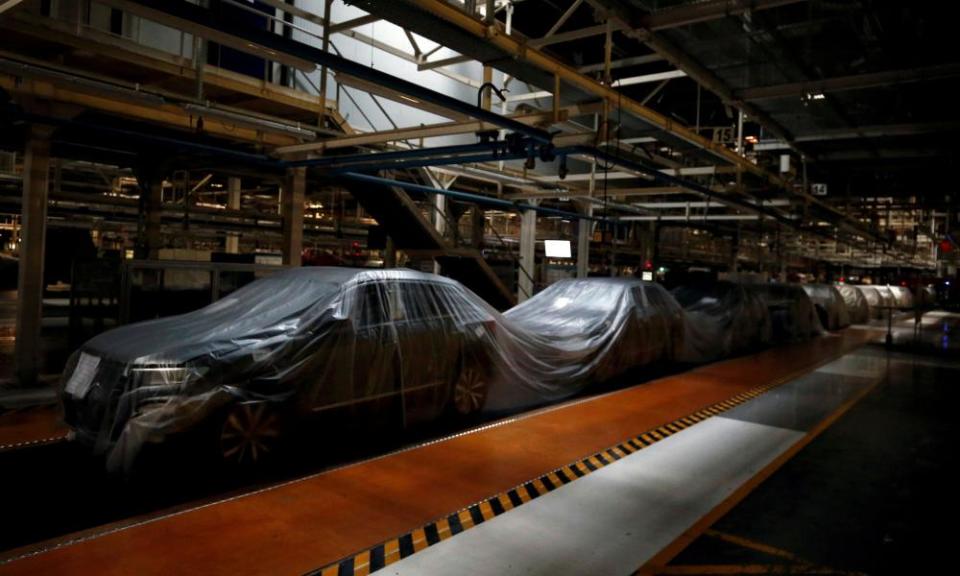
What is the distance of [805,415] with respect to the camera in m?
6.71

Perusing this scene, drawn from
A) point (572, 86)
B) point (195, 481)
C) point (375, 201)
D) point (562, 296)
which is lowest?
point (195, 481)

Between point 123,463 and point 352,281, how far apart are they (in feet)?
7.15

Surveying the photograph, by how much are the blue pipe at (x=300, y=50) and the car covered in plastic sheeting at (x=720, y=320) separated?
5997 millimetres

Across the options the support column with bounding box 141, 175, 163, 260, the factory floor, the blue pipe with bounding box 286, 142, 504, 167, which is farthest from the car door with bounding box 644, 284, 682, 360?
the support column with bounding box 141, 175, 163, 260

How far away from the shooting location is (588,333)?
308 inches

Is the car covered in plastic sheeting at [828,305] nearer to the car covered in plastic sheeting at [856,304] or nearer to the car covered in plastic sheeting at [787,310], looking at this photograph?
the car covered in plastic sheeting at [856,304]

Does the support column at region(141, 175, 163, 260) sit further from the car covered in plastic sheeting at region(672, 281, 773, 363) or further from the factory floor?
the car covered in plastic sheeting at region(672, 281, 773, 363)

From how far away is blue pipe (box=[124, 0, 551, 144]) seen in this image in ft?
10.8

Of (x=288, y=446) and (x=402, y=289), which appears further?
(x=402, y=289)

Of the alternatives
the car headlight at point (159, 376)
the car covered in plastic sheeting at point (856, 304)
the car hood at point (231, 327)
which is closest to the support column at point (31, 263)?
the car hood at point (231, 327)

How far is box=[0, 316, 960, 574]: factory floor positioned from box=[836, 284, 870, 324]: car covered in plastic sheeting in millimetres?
15498

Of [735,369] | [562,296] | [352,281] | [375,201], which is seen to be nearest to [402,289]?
[352,281]

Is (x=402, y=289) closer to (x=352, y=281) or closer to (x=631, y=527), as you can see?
(x=352, y=281)

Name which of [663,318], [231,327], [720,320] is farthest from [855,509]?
[720,320]
